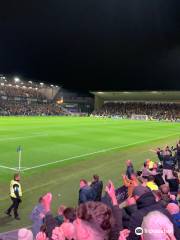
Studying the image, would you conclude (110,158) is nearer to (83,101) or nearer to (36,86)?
(36,86)

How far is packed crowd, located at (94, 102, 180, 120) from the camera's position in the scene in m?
111

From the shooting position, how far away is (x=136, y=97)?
12356 centimetres

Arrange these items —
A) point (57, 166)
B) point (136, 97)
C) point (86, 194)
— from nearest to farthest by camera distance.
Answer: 1. point (86, 194)
2. point (57, 166)
3. point (136, 97)

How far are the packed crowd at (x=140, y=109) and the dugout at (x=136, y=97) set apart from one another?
5.36 ft

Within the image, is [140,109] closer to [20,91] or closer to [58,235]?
[20,91]

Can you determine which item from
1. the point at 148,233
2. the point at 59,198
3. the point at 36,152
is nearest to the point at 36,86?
the point at 36,152

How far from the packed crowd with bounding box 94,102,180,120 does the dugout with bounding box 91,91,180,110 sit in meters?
1.63

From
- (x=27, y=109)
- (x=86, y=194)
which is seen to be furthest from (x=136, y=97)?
(x=86, y=194)

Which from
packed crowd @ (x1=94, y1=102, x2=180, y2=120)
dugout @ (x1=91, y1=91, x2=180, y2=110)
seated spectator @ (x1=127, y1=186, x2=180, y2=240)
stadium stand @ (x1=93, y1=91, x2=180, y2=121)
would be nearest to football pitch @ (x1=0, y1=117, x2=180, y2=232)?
seated spectator @ (x1=127, y1=186, x2=180, y2=240)

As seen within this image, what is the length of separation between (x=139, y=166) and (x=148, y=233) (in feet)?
56.1

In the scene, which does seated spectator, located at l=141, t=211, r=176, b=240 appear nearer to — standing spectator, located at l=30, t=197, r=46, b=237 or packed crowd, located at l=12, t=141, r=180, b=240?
packed crowd, located at l=12, t=141, r=180, b=240

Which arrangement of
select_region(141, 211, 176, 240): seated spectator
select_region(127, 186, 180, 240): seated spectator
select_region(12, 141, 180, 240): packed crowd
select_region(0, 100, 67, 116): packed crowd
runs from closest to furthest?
select_region(12, 141, 180, 240): packed crowd → select_region(141, 211, 176, 240): seated spectator → select_region(127, 186, 180, 240): seated spectator → select_region(0, 100, 67, 116): packed crowd

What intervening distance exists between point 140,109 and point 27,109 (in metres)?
39.7

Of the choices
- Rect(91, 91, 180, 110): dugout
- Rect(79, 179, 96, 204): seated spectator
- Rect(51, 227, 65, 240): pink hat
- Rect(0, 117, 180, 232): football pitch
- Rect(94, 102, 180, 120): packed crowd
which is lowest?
Rect(0, 117, 180, 232): football pitch
